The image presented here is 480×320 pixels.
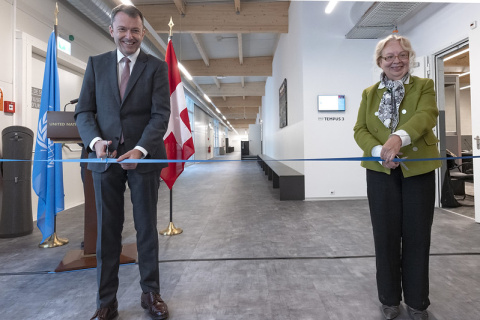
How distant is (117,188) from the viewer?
4.56 feet

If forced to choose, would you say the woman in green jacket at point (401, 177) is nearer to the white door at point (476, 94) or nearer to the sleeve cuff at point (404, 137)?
the sleeve cuff at point (404, 137)

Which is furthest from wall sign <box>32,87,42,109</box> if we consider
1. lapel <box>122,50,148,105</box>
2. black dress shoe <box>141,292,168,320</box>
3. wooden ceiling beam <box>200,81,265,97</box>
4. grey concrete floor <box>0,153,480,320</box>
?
wooden ceiling beam <box>200,81,265,97</box>

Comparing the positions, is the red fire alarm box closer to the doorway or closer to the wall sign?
the wall sign

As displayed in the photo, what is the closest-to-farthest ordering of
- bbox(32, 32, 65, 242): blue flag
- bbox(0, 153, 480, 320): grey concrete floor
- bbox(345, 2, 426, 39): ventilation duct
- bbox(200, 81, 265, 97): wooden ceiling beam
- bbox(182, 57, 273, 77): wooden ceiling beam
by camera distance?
bbox(0, 153, 480, 320): grey concrete floor → bbox(32, 32, 65, 242): blue flag → bbox(345, 2, 426, 39): ventilation duct → bbox(182, 57, 273, 77): wooden ceiling beam → bbox(200, 81, 265, 97): wooden ceiling beam

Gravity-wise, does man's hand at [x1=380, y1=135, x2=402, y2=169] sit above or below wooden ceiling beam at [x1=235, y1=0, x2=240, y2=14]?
below

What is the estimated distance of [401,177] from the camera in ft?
4.40

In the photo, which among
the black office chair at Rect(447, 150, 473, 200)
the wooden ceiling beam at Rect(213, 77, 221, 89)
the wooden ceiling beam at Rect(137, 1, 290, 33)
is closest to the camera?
the black office chair at Rect(447, 150, 473, 200)

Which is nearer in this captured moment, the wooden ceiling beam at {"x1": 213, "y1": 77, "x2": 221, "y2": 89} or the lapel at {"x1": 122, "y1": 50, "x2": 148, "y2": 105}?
the lapel at {"x1": 122, "y1": 50, "x2": 148, "y2": 105}

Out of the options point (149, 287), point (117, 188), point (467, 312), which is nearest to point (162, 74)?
point (117, 188)

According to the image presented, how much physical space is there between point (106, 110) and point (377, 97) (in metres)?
1.36

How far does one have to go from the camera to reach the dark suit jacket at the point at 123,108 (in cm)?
135

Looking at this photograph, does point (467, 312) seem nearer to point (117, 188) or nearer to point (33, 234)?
point (117, 188)

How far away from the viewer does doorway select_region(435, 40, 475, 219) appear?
3.95 m

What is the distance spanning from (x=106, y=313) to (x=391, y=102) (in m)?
1.75
